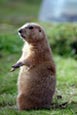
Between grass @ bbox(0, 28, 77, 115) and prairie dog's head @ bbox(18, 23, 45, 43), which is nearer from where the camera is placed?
grass @ bbox(0, 28, 77, 115)

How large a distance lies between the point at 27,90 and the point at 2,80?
263 centimetres

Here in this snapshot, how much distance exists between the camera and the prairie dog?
322 inches

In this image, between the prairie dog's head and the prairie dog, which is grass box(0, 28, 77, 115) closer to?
the prairie dog

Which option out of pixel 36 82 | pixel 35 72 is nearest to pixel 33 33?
pixel 35 72

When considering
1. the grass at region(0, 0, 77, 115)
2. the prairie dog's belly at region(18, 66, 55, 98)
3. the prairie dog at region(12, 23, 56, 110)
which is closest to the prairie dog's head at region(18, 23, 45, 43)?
the prairie dog at region(12, 23, 56, 110)

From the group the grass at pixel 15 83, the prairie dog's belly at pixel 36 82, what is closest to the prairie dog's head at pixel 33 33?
the prairie dog's belly at pixel 36 82

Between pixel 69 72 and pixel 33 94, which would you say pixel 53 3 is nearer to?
pixel 69 72

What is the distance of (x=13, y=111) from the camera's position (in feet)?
25.7

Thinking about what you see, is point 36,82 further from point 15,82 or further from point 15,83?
point 15,82

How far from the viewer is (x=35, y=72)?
26.9 feet

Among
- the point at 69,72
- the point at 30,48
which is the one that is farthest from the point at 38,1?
the point at 30,48

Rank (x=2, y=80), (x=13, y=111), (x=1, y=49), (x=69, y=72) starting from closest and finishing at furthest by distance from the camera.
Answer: (x=13, y=111), (x=2, y=80), (x=69, y=72), (x=1, y=49)

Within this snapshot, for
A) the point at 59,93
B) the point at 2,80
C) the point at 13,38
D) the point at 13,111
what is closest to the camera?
the point at 13,111

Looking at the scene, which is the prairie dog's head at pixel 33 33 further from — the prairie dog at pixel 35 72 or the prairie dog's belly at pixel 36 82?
the prairie dog's belly at pixel 36 82
